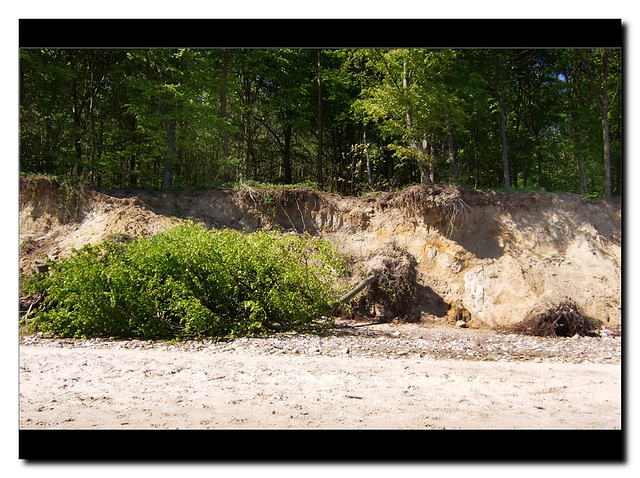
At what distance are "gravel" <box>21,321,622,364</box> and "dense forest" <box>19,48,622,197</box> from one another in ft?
17.6

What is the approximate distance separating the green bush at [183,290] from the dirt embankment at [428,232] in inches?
118

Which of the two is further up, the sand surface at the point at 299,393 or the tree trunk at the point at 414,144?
the tree trunk at the point at 414,144

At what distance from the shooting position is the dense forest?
1145cm

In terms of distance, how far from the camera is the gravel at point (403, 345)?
6086mm

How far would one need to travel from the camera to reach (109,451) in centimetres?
245

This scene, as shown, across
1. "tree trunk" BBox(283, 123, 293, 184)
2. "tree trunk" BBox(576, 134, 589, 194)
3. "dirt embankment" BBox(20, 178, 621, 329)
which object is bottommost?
"dirt embankment" BBox(20, 178, 621, 329)

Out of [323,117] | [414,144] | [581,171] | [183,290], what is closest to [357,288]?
[183,290]

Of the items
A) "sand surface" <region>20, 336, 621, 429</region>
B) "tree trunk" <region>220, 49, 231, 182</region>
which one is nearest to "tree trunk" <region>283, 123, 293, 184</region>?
"tree trunk" <region>220, 49, 231, 182</region>

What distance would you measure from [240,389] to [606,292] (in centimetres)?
999

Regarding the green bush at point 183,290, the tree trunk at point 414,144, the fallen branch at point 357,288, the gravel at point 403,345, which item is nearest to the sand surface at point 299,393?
the gravel at point 403,345

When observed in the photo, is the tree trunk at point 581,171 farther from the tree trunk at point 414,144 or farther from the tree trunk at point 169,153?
the tree trunk at point 169,153

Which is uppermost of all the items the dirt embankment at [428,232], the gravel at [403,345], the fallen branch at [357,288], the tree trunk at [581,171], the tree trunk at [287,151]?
the tree trunk at [287,151]

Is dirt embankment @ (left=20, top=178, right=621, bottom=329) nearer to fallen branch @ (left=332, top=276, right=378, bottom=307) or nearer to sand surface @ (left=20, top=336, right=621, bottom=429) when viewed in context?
fallen branch @ (left=332, top=276, right=378, bottom=307)

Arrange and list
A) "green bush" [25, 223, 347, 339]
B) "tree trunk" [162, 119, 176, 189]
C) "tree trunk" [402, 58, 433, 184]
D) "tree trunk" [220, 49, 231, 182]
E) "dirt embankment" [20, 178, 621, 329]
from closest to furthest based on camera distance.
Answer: "green bush" [25, 223, 347, 339] < "dirt embankment" [20, 178, 621, 329] < "tree trunk" [402, 58, 433, 184] < "tree trunk" [162, 119, 176, 189] < "tree trunk" [220, 49, 231, 182]
